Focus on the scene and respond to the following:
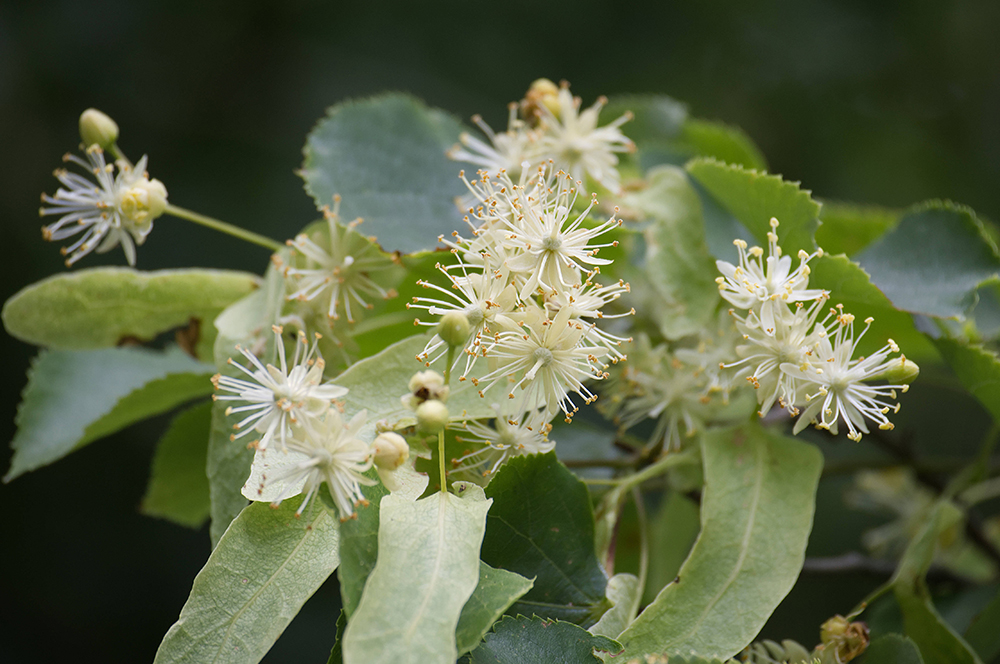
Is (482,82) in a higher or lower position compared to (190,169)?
higher

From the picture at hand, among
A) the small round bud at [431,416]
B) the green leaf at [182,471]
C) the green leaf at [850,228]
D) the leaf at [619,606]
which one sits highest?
the green leaf at [850,228]

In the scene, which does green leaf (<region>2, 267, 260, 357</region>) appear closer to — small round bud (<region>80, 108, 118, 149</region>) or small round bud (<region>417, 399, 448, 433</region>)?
small round bud (<region>80, 108, 118, 149</region>)

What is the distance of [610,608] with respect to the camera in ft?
2.33

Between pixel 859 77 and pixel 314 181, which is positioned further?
pixel 859 77

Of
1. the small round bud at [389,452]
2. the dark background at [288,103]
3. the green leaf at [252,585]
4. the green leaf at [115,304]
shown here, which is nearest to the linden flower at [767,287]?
the small round bud at [389,452]

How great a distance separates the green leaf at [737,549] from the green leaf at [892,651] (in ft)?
0.44

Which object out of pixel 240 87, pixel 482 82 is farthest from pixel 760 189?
pixel 240 87

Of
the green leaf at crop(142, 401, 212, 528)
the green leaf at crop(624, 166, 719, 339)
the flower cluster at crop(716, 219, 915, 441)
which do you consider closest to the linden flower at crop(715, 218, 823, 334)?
the flower cluster at crop(716, 219, 915, 441)

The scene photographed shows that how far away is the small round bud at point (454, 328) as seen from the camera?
632 millimetres

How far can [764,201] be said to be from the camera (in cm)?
82

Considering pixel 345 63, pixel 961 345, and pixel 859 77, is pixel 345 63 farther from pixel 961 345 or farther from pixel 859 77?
pixel 961 345

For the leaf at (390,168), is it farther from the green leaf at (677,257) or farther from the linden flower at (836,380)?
the linden flower at (836,380)

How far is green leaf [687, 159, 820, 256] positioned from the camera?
79 cm

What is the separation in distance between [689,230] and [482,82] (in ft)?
5.10
